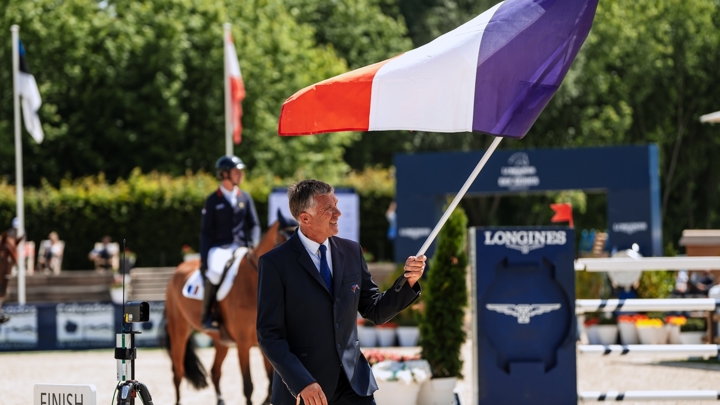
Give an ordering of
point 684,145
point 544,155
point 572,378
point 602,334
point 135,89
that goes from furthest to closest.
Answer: point 684,145, point 135,89, point 544,155, point 602,334, point 572,378

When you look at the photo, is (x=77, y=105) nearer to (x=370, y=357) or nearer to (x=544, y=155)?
(x=544, y=155)

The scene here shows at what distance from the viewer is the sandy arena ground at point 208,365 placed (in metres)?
12.0

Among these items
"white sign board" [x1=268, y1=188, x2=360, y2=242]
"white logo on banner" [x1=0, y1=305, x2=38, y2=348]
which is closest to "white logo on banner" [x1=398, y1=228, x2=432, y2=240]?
"white sign board" [x1=268, y1=188, x2=360, y2=242]

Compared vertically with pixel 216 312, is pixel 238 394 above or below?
below

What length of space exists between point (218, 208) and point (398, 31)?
42306 millimetres

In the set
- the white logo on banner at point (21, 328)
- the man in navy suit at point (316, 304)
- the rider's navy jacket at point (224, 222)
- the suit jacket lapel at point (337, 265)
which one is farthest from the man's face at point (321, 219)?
the white logo on banner at point (21, 328)

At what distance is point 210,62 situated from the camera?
135 feet

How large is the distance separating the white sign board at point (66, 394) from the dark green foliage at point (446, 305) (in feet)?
15.5

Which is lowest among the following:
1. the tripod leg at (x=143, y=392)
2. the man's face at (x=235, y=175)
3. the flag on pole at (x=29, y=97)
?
the tripod leg at (x=143, y=392)

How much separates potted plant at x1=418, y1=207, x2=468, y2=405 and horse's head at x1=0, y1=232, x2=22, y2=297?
8495 millimetres

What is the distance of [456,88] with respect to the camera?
5.89 metres

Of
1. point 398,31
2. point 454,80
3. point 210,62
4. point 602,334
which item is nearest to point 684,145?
point 398,31

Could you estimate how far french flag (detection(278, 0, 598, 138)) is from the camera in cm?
585

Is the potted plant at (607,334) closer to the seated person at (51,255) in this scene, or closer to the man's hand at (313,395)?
the man's hand at (313,395)
